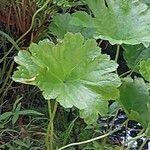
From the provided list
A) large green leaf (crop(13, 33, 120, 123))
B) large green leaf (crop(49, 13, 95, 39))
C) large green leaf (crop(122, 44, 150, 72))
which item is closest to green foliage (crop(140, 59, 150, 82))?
large green leaf (crop(13, 33, 120, 123))

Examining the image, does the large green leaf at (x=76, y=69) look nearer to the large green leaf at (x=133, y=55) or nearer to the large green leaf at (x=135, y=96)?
the large green leaf at (x=135, y=96)

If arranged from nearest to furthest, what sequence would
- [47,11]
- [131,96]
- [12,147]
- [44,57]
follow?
1. [44,57]
2. [131,96]
3. [12,147]
4. [47,11]

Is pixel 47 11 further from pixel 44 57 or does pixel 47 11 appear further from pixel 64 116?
pixel 44 57

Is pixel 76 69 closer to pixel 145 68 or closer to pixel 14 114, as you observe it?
pixel 145 68

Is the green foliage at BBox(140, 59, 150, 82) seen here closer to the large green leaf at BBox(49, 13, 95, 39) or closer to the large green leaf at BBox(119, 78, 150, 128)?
the large green leaf at BBox(119, 78, 150, 128)

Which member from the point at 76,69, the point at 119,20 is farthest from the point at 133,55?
the point at 76,69

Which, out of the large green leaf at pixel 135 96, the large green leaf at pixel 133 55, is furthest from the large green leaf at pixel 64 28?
the large green leaf at pixel 135 96

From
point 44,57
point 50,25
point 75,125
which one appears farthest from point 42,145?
point 44,57
